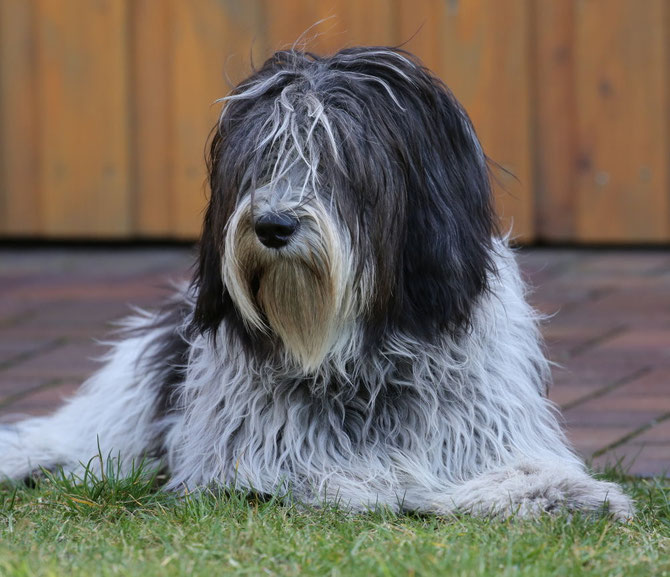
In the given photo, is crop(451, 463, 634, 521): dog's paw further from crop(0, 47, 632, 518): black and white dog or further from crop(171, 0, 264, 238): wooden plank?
crop(171, 0, 264, 238): wooden plank

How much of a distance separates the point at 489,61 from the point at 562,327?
6.34 ft

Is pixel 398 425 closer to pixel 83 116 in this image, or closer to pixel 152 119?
pixel 152 119

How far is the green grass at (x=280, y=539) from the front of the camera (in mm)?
2719

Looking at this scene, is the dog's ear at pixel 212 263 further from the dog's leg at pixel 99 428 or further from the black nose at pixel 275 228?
the dog's leg at pixel 99 428

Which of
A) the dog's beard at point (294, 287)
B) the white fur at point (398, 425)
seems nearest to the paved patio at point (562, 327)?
the white fur at point (398, 425)

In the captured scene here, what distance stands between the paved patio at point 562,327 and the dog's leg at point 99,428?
0.25m

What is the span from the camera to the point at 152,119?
7262 millimetres

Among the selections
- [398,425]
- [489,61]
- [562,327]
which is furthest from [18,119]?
[398,425]

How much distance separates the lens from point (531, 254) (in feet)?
23.4

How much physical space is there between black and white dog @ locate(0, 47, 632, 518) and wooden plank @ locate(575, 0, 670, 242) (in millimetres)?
3496

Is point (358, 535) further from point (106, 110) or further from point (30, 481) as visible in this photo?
point (106, 110)

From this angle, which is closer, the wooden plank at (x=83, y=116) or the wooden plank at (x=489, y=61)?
the wooden plank at (x=489, y=61)

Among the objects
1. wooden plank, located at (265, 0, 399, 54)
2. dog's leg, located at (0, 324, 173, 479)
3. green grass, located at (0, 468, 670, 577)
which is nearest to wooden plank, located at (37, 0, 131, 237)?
wooden plank, located at (265, 0, 399, 54)

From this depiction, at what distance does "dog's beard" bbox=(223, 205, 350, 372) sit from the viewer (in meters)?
3.18
